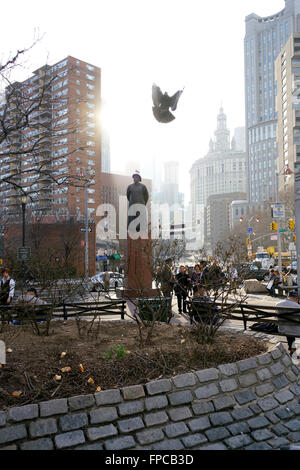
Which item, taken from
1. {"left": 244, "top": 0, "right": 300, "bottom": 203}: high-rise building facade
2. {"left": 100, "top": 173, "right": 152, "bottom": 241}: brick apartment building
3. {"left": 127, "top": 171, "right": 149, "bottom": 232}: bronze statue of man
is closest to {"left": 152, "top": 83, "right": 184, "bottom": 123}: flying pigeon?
{"left": 127, "top": 171, "right": 149, "bottom": 232}: bronze statue of man

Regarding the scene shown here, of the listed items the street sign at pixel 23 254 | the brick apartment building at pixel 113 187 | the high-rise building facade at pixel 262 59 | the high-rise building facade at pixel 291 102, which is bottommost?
the street sign at pixel 23 254

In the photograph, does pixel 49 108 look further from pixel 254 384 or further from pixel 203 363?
pixel 254 384

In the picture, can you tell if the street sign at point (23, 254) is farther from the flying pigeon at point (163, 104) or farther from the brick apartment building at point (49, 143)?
the flying pigeon at point (163, 104)

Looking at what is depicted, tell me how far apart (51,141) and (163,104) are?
5197mm

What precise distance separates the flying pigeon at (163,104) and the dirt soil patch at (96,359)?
809 cm

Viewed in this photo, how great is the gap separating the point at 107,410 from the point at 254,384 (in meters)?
2.18

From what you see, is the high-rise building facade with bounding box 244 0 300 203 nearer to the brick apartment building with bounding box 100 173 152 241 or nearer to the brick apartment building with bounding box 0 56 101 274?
the brick apartment building with bounding box 100 173 152 241

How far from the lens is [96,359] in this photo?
5406 millimetres

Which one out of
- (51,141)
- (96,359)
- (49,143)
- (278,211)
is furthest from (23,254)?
(278,211)

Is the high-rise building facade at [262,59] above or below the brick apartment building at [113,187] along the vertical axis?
above

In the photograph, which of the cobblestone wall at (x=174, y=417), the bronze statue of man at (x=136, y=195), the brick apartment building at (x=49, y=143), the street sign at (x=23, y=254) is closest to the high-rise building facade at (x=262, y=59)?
the brick apartment building at (x=49, y=143)

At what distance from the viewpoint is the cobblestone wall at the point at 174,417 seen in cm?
390
